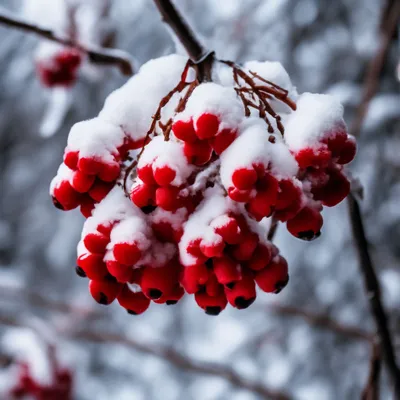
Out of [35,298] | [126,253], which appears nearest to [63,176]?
[126,253]

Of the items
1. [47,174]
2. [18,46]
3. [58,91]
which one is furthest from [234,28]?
[47,174]

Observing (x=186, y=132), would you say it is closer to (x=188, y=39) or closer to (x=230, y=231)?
(x=230, y=231)

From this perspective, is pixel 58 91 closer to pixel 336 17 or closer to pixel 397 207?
pixel 336 17

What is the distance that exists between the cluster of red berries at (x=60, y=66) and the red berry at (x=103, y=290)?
1282 mm

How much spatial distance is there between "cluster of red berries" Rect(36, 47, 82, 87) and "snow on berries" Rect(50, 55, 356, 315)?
3.88ft

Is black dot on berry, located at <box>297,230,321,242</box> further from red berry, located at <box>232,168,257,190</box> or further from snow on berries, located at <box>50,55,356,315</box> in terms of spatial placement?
red berry, located at <box>232,168,257,190</box>

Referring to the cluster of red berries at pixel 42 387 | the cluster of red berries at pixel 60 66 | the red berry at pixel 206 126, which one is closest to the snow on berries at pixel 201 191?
the red berry at pixel 206 126

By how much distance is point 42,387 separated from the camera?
2129 mm

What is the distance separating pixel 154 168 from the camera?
1.95 ft

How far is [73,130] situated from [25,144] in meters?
3.94

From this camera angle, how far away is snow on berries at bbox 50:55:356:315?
595mm

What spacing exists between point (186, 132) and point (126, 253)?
15 centimetres

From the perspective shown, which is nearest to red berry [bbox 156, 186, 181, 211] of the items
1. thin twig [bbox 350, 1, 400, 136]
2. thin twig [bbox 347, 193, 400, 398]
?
thin twig [bbox 347, 193, 400, 398]

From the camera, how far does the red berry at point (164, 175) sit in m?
0.58
